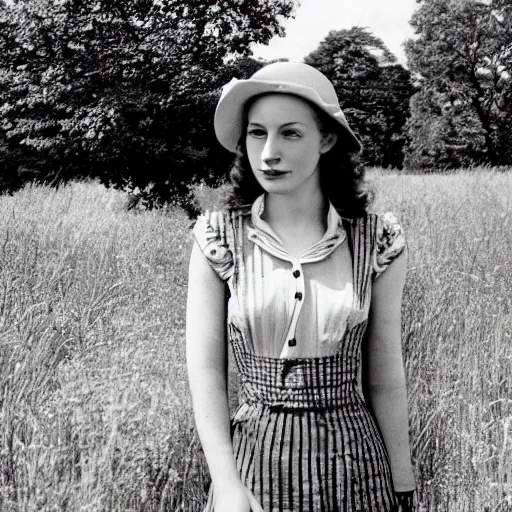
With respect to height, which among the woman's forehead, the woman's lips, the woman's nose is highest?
the woman's forehead

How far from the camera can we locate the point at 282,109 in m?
1.26

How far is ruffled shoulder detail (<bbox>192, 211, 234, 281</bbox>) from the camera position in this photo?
1.27 meters

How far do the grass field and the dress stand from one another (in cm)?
65

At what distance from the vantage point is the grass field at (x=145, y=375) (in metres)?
1.92

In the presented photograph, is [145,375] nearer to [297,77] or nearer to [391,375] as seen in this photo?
[391,375]

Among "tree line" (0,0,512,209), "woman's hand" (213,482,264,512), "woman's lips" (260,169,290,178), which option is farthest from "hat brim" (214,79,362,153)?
"tree line" (0,0,512,209)

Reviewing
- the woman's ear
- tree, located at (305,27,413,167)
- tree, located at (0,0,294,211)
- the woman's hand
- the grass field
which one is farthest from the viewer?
tree, located at (305,27,413,167)

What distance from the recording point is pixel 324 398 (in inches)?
49.7

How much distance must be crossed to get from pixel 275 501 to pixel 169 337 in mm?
1883

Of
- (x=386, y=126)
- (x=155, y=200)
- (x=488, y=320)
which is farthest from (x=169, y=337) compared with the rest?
(x=386, y=126)

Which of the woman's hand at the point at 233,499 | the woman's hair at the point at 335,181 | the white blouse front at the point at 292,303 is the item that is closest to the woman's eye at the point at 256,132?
the woman's hair at the point at 335,181

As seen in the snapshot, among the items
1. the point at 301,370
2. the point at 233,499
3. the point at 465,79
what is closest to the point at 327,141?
the point at 301,370

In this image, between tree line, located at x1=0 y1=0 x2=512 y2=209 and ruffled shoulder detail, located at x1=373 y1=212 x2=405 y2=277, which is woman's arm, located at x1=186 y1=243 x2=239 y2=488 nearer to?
ruffled shoulder detail, located at x1=373 y1=212 x2=405 y2=277

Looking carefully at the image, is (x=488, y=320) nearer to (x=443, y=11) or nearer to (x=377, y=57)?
(x=443, y=11)
